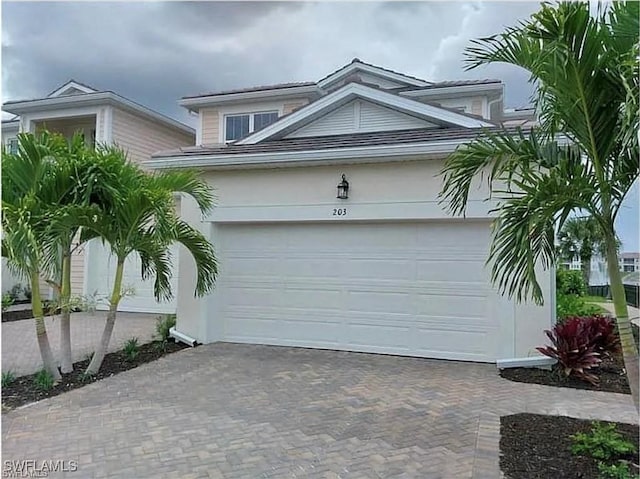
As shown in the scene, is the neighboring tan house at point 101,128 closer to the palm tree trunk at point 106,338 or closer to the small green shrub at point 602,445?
the palm tree trunk at point 106,338

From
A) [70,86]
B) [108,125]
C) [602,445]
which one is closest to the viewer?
[602,445]

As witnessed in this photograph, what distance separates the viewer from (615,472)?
147 inches

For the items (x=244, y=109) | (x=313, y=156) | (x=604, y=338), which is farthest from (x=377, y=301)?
(x=244, y=109)

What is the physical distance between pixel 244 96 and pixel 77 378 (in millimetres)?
11409

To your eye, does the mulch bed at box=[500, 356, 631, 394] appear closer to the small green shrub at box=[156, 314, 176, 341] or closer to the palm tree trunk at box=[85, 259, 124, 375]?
the palm tree trunk at box=[85, 259, 124, 375]

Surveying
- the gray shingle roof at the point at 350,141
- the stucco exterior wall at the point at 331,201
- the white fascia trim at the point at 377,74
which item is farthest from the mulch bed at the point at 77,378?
the white fascia trim at the point at 377,74

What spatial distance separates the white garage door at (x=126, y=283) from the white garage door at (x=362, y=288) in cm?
511

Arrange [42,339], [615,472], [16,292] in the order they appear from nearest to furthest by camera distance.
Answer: [615,472]
[42,339]
[16,292]

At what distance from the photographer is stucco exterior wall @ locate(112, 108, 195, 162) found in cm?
1620

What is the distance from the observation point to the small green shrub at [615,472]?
3.69 m

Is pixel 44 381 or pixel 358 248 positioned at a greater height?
pixel 358 248

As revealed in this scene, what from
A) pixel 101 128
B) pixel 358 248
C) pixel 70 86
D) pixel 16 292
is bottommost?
pixel 16 292

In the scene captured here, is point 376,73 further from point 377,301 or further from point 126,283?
point 126,283

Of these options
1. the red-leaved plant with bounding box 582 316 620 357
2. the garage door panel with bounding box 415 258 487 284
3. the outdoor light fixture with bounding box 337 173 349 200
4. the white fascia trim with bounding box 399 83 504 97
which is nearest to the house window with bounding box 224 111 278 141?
the white fascia trim with bounding box 399 83 504 97
